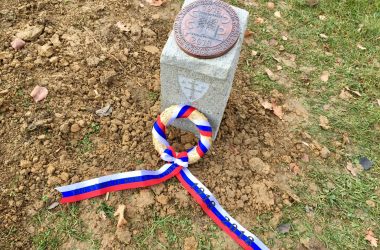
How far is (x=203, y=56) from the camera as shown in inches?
96.6

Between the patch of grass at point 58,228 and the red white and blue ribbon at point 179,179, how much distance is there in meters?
0.11

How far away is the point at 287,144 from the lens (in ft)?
10.6

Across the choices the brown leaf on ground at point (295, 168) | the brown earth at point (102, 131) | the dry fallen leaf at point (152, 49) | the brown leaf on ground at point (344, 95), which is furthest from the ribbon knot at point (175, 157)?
the brown leaf on ground at point (344, 95)

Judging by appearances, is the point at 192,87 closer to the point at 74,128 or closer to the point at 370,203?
the point at 74,128

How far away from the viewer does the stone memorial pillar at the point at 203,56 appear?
2.47 m

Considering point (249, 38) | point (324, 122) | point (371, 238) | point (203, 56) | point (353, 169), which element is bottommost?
point (371, 238)

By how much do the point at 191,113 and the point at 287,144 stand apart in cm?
100

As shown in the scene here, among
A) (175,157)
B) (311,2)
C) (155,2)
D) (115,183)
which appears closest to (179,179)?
(175,157)

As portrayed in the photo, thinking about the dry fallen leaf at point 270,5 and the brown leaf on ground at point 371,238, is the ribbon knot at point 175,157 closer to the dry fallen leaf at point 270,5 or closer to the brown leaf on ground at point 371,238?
the brown leaf on ground at point 371,238

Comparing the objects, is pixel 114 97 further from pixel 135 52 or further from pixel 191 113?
pixel 191 113

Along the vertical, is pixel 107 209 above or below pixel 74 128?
below

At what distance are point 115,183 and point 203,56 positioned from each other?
1179 millimetres

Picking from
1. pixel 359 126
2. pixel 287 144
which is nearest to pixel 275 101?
pixel 287 144

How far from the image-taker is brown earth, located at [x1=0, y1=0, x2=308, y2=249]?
2744 mm
